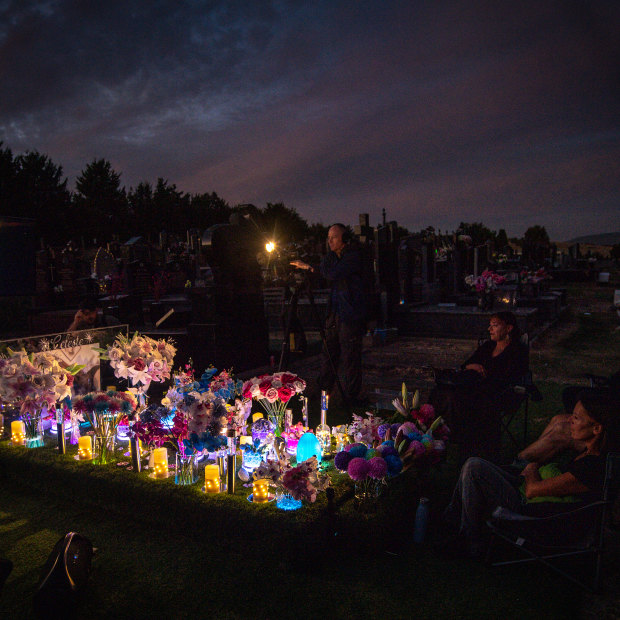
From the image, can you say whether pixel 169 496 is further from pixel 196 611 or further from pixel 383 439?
pixel 383 439

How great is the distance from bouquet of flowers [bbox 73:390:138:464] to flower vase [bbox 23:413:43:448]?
61 cm

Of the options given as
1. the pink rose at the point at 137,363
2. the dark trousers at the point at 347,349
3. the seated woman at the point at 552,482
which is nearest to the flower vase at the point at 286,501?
the seated woman at the point at 552,482

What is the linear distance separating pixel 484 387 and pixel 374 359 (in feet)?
19.0

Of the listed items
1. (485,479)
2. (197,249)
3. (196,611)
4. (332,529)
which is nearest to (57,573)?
(196,611)

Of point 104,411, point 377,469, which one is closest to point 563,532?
point 377,469

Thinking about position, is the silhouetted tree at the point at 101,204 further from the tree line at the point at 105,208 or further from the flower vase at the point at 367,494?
the flower vase at the point at 367,494

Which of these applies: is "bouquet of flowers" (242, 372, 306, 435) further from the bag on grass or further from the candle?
the bag on grass

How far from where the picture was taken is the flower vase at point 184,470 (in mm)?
3656

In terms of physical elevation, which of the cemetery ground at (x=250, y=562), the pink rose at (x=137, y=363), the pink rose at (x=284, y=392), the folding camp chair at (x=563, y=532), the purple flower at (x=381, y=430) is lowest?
the cemetery ground at (x=250, y=562)

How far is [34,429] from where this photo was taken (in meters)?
4.58

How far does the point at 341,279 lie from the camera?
21.2ft

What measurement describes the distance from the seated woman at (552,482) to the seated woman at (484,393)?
107 centimetres

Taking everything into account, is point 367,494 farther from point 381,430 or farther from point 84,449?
A: point 84,449

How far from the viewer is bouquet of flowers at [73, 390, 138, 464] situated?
13.2 feet
